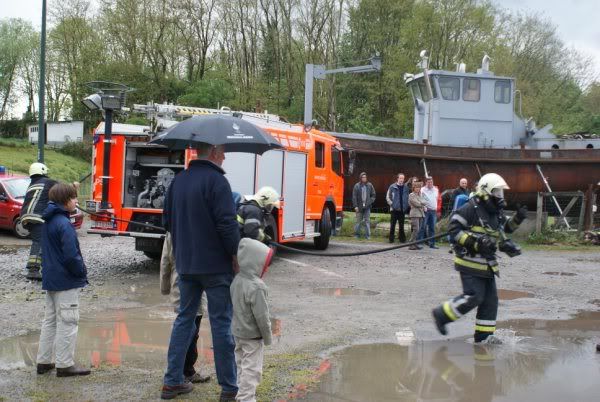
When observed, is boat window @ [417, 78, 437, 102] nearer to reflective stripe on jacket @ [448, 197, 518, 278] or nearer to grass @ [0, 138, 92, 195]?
A: grass @ [0, 138, 92, 195]

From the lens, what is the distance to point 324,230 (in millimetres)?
14828

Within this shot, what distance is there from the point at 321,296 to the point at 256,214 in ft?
14.6

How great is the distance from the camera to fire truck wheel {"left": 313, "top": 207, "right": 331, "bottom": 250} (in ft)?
48.6

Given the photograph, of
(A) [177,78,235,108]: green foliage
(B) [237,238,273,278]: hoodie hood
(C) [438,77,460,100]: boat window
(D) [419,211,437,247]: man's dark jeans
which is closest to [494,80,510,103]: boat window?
(C) [438,77,460,100]: boat window

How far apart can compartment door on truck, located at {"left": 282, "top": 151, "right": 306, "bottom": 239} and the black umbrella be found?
7.07 m

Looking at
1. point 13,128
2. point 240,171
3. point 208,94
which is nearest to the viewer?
point 240,171

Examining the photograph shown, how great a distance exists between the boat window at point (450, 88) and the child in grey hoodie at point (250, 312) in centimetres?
1857

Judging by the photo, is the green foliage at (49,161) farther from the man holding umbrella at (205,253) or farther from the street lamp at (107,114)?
the man holding umbrella at (205,253)

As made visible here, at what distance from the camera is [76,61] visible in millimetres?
43625

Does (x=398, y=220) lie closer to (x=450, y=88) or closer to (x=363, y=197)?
(x=363, y=197)

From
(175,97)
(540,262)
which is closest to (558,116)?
(175,97)

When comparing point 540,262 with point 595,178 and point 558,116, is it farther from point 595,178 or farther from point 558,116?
point 558,116

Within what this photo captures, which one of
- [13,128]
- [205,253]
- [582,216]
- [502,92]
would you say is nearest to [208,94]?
[502,92]

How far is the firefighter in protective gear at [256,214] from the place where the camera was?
16.1ft
